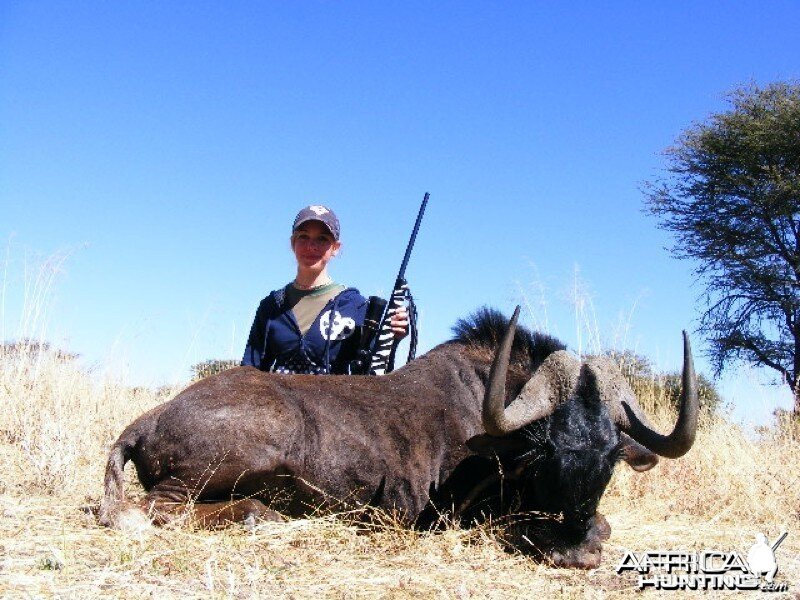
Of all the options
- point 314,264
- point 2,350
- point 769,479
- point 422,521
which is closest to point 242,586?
point 422,521

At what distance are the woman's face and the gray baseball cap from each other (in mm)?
43

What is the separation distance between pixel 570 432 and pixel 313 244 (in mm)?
2721

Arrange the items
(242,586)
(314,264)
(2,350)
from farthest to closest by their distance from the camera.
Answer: (2,350), (314,264), (242,586)

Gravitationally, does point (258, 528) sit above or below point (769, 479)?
below

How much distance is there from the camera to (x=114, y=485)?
442 centimetres

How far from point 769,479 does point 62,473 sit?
511 cm

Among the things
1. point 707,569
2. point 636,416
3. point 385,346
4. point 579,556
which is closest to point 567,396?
point 636,416

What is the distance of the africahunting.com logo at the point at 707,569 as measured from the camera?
4.19 metres

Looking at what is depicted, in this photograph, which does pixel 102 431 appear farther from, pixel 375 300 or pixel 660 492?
pixel 660 492

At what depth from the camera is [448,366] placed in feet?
17.3

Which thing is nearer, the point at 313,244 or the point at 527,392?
the point at 527,392

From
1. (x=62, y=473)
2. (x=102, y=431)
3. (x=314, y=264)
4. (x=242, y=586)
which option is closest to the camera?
(x=242, y=586)

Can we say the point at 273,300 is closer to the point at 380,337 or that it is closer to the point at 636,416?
Result: the point at 380,337

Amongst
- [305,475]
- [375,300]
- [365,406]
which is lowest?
[305,475]
